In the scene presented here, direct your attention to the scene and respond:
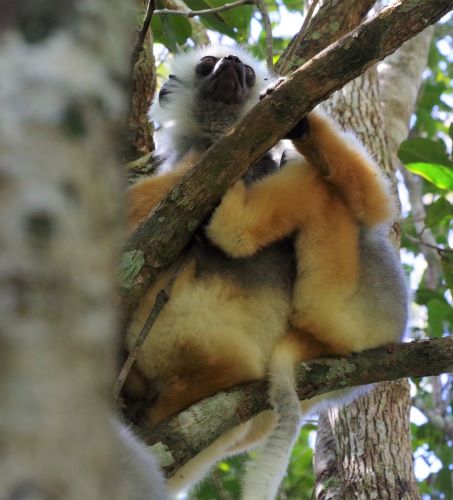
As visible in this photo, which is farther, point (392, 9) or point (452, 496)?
point (452, 496)

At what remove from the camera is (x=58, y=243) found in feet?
2.84

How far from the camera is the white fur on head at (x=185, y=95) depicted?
460cm

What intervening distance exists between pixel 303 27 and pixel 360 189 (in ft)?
4.08

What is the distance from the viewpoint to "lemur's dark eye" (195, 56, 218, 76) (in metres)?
5.06

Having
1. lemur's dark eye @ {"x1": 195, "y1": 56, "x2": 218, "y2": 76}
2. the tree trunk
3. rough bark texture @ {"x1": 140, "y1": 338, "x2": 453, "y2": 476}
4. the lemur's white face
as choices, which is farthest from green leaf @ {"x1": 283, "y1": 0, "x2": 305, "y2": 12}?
rough bark texture @ {"x1": 140, "y1": 338, "x2": 453, "y2": 476}

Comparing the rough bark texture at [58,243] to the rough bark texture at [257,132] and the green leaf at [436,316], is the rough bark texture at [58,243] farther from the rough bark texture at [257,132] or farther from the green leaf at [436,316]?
the green leaf at [436,316]

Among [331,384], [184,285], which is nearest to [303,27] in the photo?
[184,285]

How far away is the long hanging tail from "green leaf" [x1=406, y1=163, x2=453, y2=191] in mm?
2035

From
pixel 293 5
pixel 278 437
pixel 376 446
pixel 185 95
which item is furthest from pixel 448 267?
pixel 293 5

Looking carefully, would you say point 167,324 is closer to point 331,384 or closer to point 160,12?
point 331,384

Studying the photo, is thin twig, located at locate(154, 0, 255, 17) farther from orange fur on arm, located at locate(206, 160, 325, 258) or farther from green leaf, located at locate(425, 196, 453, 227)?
green leaf, located at locate(425, 196, 453, 227)

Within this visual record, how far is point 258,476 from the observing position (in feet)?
10.3

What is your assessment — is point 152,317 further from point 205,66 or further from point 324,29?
point 205,66

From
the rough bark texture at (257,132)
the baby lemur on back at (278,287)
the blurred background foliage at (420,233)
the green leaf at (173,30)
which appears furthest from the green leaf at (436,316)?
the rough bark texture at (257,132)
